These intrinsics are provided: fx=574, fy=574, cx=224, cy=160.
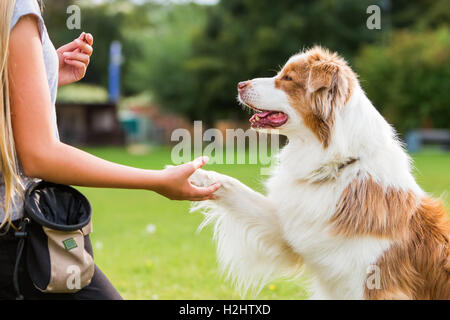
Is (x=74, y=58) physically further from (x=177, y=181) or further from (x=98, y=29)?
(x=98, y=29)

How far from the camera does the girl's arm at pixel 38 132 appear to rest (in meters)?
2.18

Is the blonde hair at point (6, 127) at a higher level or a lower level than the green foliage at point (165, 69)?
lower

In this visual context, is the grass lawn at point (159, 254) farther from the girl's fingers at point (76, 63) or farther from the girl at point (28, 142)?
the girl at point (28, 142)

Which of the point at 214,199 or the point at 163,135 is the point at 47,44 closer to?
the point at 214,199

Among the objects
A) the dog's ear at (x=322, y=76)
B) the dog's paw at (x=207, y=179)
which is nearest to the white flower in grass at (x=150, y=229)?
the dog's paw at (x=207, y=179)

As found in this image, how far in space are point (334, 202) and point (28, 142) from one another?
1978 mm

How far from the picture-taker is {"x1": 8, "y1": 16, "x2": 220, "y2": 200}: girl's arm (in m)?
2.18

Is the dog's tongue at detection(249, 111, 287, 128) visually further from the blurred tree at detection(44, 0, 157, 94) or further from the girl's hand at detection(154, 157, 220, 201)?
the blurred tree at detection(44, 0, 157, 94)

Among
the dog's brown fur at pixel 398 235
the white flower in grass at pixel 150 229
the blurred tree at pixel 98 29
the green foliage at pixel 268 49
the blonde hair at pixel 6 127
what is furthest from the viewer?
the blurred tree at pixel 98 29

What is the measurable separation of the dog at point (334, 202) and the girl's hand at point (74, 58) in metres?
1.21

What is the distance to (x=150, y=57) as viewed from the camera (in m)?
47.8

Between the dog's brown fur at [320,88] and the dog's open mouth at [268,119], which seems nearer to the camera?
the dog's brown fur at [320,88]

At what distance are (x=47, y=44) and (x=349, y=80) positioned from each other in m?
2.09

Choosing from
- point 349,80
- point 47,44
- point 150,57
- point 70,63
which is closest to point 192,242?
point 349,80
